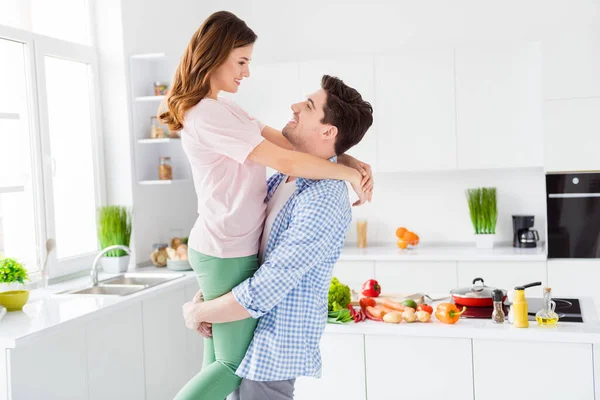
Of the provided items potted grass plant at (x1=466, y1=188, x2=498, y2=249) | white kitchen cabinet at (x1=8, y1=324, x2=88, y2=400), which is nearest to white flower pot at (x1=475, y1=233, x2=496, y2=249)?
potted grass plant at (x1=466, y1=188, x2=498, y2=249)

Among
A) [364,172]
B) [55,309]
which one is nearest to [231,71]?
[364,172]

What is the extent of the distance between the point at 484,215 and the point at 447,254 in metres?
0.45

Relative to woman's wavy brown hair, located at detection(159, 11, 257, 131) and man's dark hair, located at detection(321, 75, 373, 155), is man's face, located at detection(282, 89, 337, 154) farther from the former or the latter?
woman's wavy brown hair, located at detection(159, 11, 257, 131)

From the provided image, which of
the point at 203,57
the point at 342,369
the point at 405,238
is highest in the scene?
the point at 203,57

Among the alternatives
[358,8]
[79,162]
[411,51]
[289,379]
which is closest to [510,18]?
[411,51]

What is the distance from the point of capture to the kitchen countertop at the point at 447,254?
4559mm

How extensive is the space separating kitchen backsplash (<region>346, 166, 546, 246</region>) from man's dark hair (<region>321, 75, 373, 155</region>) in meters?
3.44

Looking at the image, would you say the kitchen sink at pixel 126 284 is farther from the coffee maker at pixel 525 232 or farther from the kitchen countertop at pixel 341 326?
the coffee maker at pixel 525 232

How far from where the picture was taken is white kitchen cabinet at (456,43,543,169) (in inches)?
185

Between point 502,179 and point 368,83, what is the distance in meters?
1.27

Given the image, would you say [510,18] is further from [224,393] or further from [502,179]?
[224,393]

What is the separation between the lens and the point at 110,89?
15.2ft

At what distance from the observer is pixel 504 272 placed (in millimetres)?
4590

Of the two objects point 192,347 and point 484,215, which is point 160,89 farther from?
point 484,215
